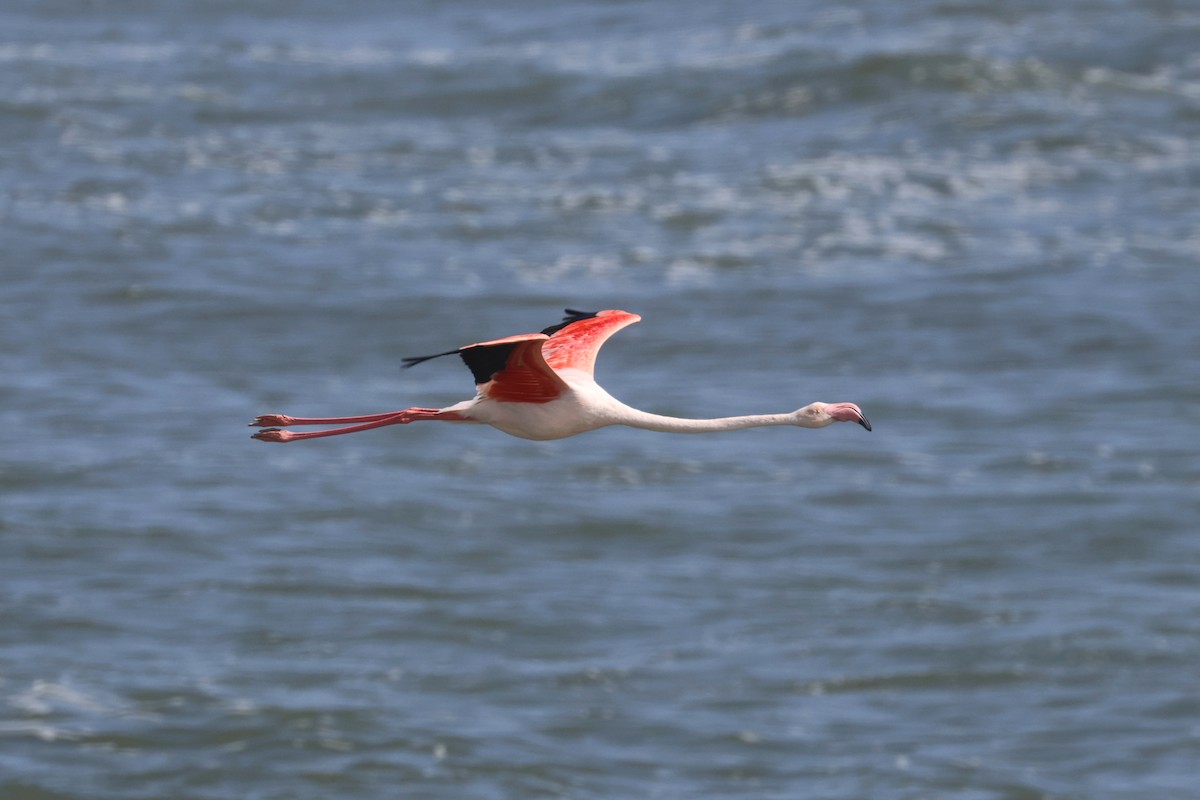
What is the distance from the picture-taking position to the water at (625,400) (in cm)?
3475

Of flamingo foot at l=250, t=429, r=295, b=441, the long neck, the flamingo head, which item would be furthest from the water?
the long neck

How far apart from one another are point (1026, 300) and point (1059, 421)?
5507 millimetres

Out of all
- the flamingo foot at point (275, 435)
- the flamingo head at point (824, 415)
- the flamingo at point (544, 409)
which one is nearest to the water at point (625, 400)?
the flamingo foot at point (275, 435)

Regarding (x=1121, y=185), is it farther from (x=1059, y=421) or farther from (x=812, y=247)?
(x=1059, y=421)

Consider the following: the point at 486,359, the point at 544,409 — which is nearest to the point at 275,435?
the point at 486,359

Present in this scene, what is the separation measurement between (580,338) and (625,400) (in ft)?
94.6

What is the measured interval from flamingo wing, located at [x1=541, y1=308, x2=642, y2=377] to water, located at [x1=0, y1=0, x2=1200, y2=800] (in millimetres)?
16833

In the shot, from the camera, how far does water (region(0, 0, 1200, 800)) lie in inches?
1368

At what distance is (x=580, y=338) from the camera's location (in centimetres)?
1733

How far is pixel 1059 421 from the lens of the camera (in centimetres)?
4706

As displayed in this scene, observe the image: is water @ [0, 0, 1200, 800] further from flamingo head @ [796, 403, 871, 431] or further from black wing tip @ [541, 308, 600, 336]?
flamingo head @ [796, 403, 871, 431]

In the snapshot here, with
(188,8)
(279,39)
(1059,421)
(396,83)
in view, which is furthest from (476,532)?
(188,8)

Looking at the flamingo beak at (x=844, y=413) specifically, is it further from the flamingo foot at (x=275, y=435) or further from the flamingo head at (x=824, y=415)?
the flamingo foot at (x=275, y=435)

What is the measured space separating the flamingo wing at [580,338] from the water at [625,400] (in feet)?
55.2
